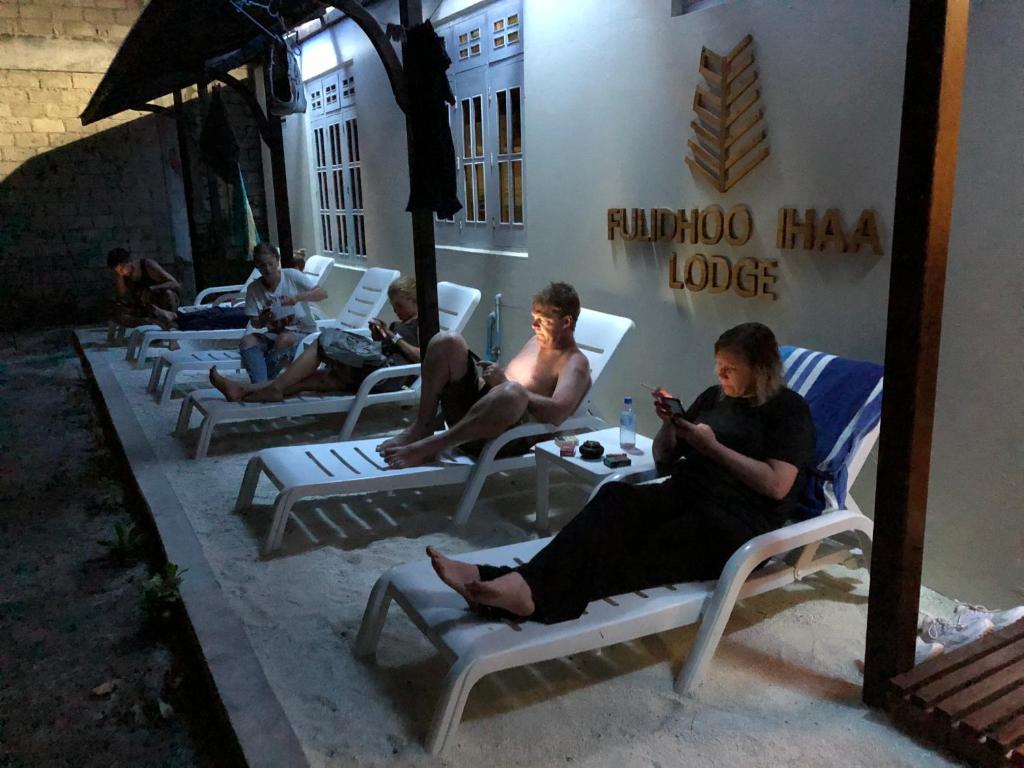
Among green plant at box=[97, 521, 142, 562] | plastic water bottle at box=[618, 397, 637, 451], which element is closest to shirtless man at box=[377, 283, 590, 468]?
plastic water bottle at box=[618, 397, 637, 451]

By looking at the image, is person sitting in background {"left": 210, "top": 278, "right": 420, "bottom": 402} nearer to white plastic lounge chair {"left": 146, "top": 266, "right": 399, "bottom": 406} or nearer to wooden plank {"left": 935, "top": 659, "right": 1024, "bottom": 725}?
white plastic lounge chair {"left": 146, "top": 266, "right": 399, "bottom": 406}

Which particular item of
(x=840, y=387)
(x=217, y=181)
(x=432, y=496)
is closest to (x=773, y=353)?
(x=840, y=387)

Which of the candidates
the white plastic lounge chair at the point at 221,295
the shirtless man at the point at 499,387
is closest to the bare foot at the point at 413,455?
the shirtless man at the point at 499,387

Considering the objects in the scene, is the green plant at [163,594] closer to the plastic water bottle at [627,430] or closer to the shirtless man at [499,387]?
the shirtless man at [499,387]

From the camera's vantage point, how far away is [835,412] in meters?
2.78

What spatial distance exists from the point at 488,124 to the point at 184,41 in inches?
87.3

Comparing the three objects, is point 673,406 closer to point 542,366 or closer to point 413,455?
point 542,366

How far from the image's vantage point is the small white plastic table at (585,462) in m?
3.12

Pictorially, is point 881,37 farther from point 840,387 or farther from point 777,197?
point 840,387

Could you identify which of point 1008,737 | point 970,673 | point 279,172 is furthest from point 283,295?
point 1008,737

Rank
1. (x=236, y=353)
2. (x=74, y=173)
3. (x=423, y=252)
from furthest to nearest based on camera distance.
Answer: (x=74, y=173), (x=236, y=353), (x=423, y=252)

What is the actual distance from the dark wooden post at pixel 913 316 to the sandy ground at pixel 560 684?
261 millimetres

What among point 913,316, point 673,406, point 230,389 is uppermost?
point 913,316

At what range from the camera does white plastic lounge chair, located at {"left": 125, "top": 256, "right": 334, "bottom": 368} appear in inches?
254
